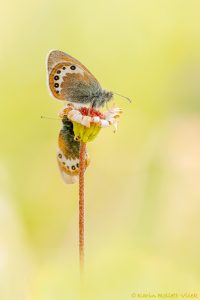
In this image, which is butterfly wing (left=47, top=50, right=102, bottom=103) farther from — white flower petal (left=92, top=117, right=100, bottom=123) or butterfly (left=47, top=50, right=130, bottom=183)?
white flower petal (left=92, top=117, right=100, bottom=123)

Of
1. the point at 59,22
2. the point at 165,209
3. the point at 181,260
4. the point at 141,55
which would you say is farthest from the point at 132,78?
the point at 181,260

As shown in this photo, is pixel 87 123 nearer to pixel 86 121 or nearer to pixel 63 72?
pixel 86 121

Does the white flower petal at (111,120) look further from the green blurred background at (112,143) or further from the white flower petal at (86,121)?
the green blurred background at (112,143)

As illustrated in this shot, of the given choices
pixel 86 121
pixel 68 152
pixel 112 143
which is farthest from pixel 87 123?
pixel 112 143

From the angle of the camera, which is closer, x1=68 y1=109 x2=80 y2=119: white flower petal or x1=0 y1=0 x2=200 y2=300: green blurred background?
x1=68 y1=109 x2=80 y2=119: white flower petal

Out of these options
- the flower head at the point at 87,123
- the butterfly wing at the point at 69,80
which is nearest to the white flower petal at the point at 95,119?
the flower head at the point at 87,123

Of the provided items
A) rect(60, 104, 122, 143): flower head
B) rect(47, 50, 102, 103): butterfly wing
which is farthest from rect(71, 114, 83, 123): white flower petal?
rect(47, 50, 102, 103): butterfly wing

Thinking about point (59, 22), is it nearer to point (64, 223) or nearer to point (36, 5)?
point (36, 5)
